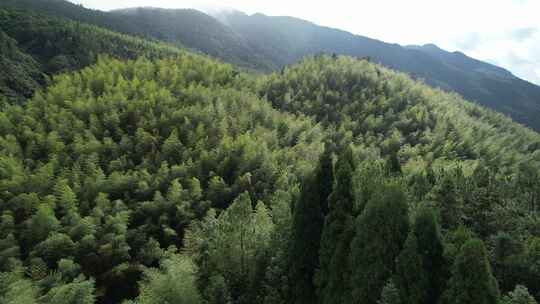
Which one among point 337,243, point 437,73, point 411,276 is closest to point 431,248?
point 411,276

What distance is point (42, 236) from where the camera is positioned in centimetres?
1557

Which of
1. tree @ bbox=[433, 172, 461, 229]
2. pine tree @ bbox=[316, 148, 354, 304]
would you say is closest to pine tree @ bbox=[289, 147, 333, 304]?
pine tree @ bbox=[316, 148, 354, 304]

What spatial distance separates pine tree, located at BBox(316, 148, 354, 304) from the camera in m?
9.96

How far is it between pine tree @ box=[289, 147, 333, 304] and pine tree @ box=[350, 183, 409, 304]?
7.22ft

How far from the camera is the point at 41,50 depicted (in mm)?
59594

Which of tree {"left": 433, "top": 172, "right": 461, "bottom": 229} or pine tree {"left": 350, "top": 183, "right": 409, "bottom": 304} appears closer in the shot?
pine tree {"left": 350, "top": 183, "right": 409, "bottom": 304}

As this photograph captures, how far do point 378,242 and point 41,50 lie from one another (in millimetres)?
66111

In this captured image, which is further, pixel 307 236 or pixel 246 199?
pixel 246 199

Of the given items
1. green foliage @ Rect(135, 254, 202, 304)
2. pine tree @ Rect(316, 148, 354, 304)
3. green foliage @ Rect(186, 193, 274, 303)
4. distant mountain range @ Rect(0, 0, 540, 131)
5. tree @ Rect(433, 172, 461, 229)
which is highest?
distant mountain range @ Rect(0, 0, 540, 131)

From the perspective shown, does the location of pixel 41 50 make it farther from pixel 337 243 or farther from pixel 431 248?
pixel 431 248

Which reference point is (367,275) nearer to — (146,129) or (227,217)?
(227,217)

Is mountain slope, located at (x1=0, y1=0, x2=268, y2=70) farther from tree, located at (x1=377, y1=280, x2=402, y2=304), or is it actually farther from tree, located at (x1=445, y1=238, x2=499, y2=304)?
tree, located at (x1=445, y1=238, x2=499, y2=304)

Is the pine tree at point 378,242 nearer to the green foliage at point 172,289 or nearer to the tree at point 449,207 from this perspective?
the tree at point 449,207

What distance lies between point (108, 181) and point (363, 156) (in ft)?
57.9
